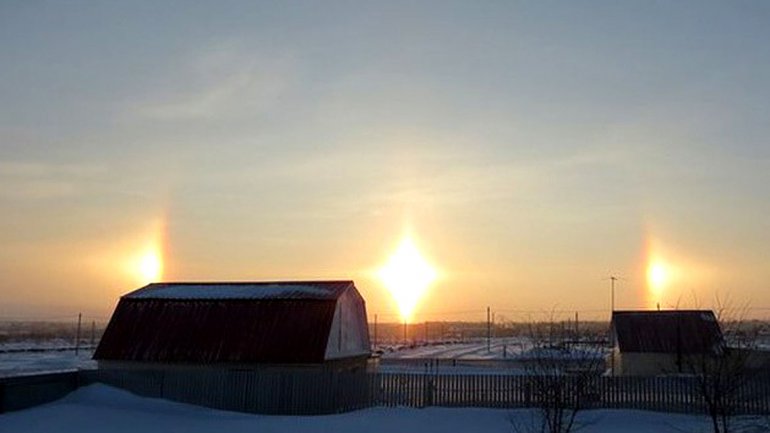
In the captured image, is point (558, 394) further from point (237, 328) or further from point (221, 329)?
point (221, 329)

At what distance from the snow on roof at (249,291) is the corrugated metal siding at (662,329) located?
1724 cm

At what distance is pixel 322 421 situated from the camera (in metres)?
23.7

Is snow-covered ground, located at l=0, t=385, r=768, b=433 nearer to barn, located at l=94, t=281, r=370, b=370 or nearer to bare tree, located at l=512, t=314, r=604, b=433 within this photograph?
bare tree, located at l=512, t=314, r=604, b=433

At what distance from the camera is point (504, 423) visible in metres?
23.2

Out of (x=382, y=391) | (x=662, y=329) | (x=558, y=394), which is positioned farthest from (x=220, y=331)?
(x=662, y=329)

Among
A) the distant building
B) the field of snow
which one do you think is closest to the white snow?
Result: the distant building

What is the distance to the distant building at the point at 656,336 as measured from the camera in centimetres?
4134

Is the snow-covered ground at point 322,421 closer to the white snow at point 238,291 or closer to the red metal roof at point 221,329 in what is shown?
the red metal roof at point 221,329

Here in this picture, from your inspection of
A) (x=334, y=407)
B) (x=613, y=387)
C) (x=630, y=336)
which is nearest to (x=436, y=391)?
(x=334, y=407)

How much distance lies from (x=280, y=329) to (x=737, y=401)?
15.9m

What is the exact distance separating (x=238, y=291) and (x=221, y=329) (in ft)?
9.39

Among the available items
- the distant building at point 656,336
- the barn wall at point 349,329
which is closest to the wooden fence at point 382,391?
the barn wall at point 349,329

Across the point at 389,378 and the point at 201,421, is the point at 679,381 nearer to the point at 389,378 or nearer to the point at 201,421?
the point at 389,378

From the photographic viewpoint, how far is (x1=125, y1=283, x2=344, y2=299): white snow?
32656 mm
